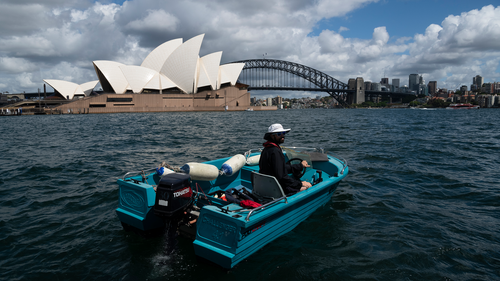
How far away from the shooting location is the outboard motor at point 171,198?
12.4ft

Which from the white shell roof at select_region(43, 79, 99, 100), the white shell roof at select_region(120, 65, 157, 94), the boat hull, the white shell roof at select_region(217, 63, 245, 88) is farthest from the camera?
the white shell roof at select_region(217, 63, 245, 88)

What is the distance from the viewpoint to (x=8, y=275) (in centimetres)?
370

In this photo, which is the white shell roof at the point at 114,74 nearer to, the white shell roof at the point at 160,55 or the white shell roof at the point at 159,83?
the white shell roof at the point at 159,83

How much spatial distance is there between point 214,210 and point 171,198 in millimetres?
715

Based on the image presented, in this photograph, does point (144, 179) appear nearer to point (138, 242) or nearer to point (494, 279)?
point (138, 242)

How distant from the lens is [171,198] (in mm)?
3793

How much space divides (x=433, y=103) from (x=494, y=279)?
13669cm

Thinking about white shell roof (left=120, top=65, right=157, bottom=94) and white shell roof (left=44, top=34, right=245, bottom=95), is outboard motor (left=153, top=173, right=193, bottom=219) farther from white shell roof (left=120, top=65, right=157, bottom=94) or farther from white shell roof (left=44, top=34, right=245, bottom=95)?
white shell roof (left=120, top=65, right=157, bottom=94)

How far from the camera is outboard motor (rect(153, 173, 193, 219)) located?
149 inches

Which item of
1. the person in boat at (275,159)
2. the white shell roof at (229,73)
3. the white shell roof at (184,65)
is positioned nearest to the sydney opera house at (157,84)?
the white shell roof at (184,65)

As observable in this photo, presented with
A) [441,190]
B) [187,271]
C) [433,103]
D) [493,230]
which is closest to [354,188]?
[441,190]

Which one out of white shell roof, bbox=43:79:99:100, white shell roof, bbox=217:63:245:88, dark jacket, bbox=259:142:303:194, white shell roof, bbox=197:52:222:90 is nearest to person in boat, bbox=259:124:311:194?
dark jacket, bbox=259:142:303:194

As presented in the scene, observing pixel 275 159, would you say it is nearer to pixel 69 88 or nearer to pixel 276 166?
pixel 276 166

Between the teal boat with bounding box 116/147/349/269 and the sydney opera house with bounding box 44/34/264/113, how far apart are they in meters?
61.6
